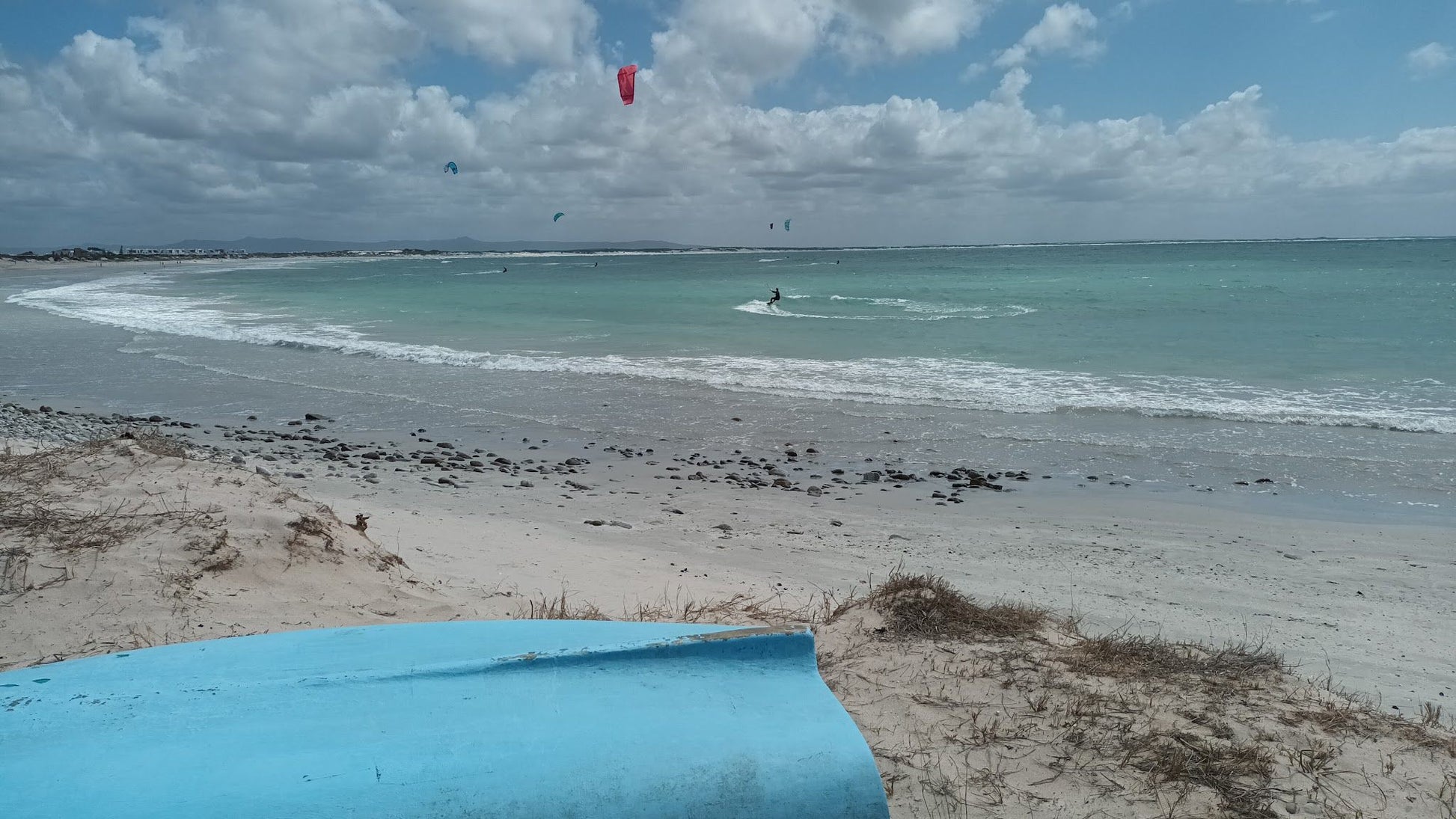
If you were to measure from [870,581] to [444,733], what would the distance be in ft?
11.9

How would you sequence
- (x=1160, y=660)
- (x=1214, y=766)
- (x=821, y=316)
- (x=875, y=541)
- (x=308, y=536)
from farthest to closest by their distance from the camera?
(x=821, y=316) → (x=875, y=541) → (x=308, y=536) → (x=1160, y=660) → (x=1214, y=766)

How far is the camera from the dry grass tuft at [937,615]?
152 inches

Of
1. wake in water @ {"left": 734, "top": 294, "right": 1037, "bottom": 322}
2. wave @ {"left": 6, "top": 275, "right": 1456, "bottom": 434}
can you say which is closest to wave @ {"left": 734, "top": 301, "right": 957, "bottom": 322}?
wake in water @ {"left": 734, "top": 294, "right": 1037, "bottom": 322}

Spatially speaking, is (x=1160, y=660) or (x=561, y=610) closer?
(x=1160, y=660)

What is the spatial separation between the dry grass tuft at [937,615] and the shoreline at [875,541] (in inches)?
46.3

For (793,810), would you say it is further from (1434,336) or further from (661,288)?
(661,288)

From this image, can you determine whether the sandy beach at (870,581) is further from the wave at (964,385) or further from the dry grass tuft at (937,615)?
the wave at (964,385)

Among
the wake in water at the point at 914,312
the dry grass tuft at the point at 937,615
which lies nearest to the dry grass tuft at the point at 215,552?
the dry grass tuft at the point at 937,615

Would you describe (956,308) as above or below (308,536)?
above

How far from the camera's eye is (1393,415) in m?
11.2

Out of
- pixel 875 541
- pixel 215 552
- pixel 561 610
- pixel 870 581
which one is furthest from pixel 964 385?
pixel 215 552

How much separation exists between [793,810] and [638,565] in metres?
3.75

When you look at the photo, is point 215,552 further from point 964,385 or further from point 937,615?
point 964,385

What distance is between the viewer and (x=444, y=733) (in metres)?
2.33
